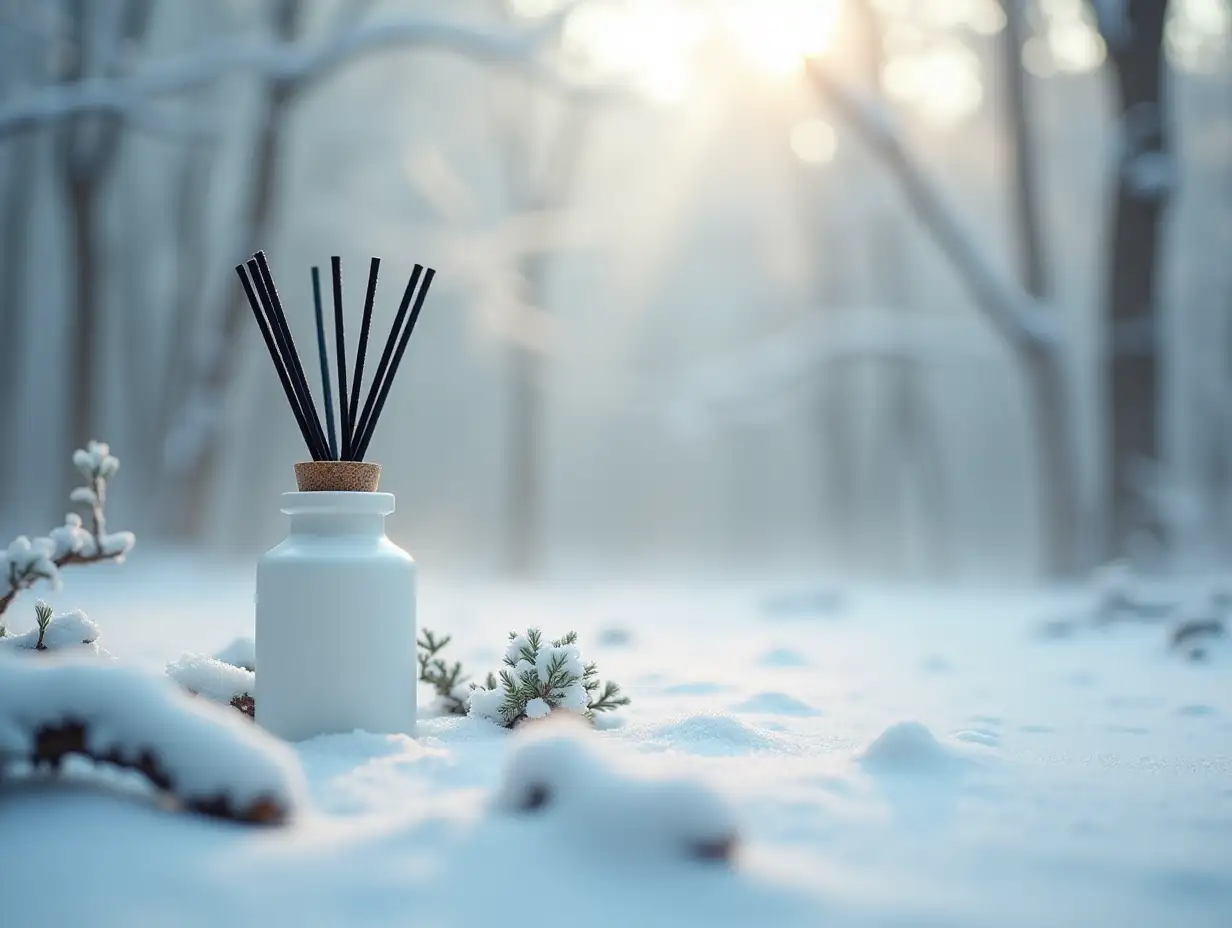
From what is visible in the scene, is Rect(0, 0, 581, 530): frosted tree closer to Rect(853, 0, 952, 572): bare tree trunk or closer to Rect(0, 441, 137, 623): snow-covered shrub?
Rect(0, 441, 137, 623): snow-covered shrub

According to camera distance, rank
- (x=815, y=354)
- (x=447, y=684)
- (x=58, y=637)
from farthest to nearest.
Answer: (x=815, y=354) → (x=447, y=684) → (x=58, y=637)

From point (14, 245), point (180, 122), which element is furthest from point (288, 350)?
point (14, 245)

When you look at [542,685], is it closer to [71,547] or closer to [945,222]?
[71,547]

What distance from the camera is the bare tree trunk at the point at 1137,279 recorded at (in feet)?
19.1

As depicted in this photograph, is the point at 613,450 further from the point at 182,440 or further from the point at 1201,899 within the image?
the point at 1201,899

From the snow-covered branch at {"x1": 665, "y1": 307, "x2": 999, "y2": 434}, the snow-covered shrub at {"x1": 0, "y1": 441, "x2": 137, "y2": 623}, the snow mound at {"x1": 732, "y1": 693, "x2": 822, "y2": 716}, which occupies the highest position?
the snow-covered branch at {"x1": 665, "y1": 307, "x2": 999, "y2": 434}

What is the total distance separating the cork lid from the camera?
1.60 metres

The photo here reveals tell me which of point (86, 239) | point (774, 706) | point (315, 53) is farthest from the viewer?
point (86, 239)

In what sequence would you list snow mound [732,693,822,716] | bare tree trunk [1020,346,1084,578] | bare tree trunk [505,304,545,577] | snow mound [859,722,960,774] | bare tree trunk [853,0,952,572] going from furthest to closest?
bare tree trunk [853,0,952,572], bare tree trunk [505,304,545,577], bare tree trunk [1020,346,1084,578], snow mound [732,693,822,716], snow mound [859,722,960,774]

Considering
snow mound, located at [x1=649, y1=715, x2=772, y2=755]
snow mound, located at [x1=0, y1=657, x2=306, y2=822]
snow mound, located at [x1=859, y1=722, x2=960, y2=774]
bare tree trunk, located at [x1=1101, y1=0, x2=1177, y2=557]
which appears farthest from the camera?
bare tree trunk, located at [x1=1101, y1=0, x2=1177, y2=557]

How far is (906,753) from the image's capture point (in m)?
→ 1.52

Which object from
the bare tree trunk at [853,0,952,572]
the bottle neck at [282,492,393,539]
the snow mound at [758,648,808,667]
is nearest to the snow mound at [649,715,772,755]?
the bottle neck at [282,492,393,539]

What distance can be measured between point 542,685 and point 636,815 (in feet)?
2.31

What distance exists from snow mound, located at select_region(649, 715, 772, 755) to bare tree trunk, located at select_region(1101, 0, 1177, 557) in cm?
493
